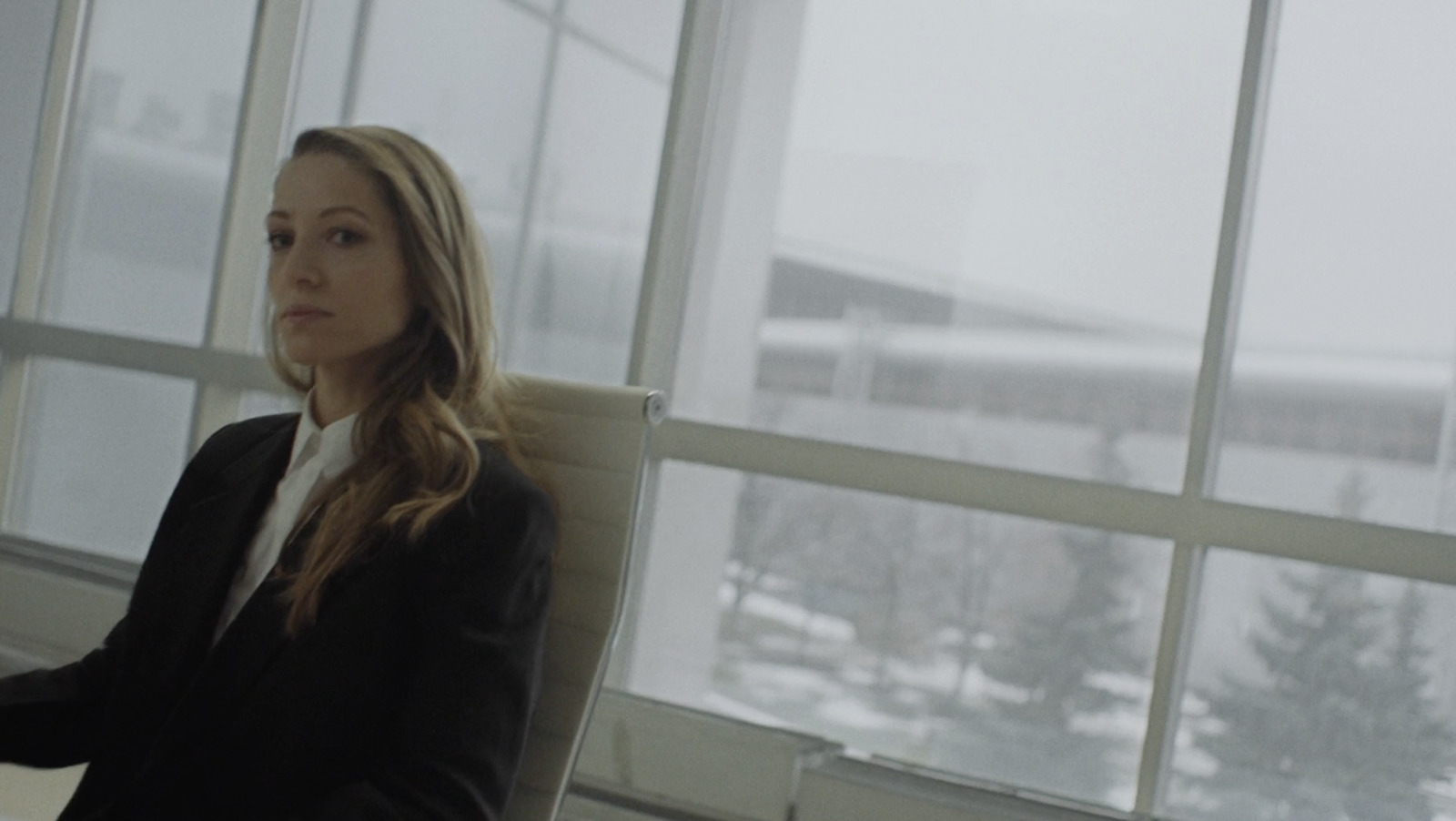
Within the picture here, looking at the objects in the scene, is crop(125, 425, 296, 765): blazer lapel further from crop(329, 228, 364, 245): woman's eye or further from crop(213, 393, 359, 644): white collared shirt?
crop(329, 228, 364, 245): woman's eye

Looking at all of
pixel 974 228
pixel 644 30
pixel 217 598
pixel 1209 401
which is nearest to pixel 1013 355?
pixel 974 228

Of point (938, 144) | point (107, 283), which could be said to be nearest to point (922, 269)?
point (938, 144)

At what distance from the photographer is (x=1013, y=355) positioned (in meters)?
3.09

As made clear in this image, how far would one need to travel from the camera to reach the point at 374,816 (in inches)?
55.6

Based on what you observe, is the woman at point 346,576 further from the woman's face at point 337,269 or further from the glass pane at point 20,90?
the glass pane at point 20,90

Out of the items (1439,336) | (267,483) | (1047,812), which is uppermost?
(1439,336)

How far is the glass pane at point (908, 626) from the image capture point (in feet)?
9.75

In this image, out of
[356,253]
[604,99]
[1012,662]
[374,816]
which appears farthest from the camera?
[604,99]

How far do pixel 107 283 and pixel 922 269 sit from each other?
242 centimetres

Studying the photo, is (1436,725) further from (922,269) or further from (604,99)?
(604,99)

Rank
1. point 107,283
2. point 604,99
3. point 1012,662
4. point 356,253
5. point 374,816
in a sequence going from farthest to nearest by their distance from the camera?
1. point 107,283
2. point 604,99
3. point 1012,662
4. point 356,253
5. point 374,816

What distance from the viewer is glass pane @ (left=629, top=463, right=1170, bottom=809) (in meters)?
2.97

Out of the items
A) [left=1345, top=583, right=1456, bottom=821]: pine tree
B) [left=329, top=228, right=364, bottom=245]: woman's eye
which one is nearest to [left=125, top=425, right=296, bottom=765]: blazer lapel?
[left=329, top=228, right=364, bottom=245]: woman's eye

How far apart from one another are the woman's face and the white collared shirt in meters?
0.09
